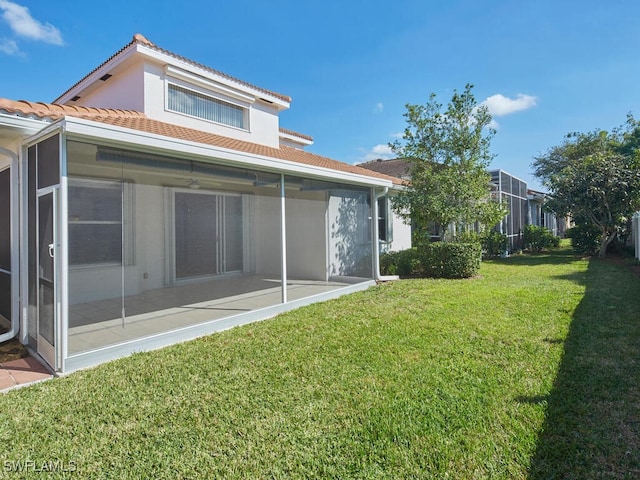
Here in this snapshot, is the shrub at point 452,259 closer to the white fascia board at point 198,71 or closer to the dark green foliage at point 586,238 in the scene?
the white fascia board at point 198,71

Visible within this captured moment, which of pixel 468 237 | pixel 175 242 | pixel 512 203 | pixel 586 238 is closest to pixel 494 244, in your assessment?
pixel 512 203

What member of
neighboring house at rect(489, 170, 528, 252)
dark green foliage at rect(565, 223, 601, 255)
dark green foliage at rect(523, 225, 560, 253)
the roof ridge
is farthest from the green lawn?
dark green foliage at rect(523, 225, 560, 253)

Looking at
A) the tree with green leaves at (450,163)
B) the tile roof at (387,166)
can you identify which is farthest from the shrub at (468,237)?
the tile roof at (387,166)

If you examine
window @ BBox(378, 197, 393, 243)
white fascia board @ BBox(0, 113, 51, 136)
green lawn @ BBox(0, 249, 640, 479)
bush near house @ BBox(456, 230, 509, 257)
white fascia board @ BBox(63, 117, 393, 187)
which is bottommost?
green lawn @ BBox(0, 249, 640, 479)

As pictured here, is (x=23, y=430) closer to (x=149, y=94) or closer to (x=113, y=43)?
(x=149, y=94)

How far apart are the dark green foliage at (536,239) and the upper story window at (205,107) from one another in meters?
16.2

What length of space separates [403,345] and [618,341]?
116 inches

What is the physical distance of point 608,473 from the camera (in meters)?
2.49

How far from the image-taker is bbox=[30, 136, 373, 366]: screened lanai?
465 centimetres

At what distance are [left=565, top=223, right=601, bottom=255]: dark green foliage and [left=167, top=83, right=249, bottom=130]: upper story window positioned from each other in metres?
16.0

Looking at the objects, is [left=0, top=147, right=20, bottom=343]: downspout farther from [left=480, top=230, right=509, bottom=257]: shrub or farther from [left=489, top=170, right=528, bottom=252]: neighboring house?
[left=489, top=170, right=528, bottom=252]: neighboring house

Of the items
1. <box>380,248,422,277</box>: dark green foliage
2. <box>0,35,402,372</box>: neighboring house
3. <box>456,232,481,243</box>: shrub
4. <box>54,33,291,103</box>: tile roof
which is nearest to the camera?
<box>0,35,402,372</box>: neighboring house

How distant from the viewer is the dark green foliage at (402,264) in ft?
38.6

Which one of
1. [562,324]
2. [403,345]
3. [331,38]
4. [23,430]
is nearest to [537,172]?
[331,38]
